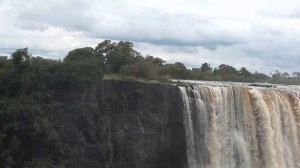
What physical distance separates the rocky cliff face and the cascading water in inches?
21.3

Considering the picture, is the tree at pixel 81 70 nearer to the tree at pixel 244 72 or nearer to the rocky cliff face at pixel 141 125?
the rocky cliff face at pixel 141 125

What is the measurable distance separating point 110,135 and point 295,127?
394 inches

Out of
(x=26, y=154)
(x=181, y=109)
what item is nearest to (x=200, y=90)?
(x=181, y=109)

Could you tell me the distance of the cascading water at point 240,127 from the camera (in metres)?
29.7

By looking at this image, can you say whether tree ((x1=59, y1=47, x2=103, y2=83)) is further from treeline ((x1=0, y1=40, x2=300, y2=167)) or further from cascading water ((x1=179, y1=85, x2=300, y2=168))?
cascading water ((x1=179, y1=85, x2=300, y2=168))

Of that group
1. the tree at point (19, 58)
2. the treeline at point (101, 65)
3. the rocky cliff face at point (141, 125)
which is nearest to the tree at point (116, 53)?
the treeline at point (101, 65)

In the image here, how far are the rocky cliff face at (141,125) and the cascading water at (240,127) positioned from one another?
1.77 feet

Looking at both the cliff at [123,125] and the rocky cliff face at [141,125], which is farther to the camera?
the rocky cliff face at [141,125]

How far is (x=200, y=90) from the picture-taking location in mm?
29781

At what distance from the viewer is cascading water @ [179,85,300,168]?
29703 millimetres

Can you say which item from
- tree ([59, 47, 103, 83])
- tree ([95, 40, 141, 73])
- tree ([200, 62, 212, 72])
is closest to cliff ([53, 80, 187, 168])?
tree ([59, 47, 103, 83])

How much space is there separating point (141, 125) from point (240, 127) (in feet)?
16.3

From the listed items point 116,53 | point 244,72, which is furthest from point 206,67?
point 116,53

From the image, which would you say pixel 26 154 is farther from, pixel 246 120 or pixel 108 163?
pixel 246 120
